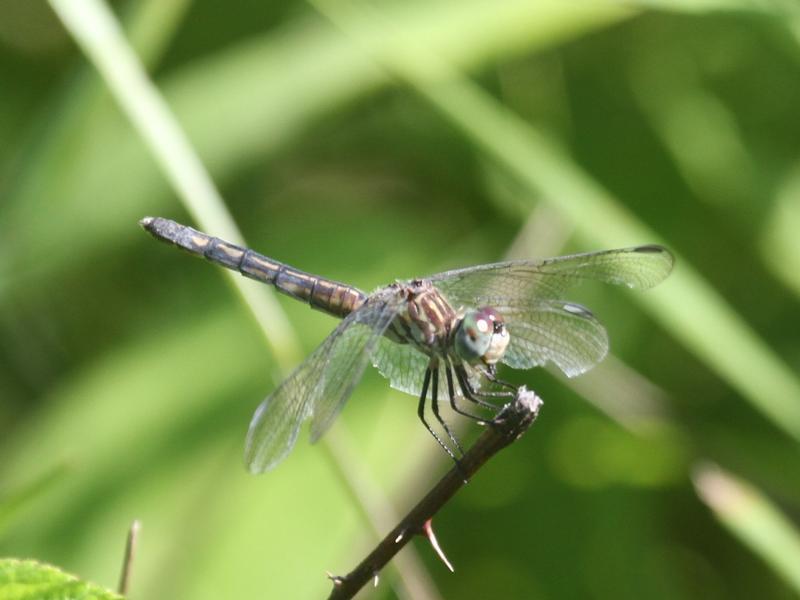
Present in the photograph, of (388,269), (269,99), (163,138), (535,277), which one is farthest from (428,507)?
(269,99)

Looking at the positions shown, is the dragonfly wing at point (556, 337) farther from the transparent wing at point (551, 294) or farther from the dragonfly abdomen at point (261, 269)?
the dragonfly abdomen at point (261, 269)

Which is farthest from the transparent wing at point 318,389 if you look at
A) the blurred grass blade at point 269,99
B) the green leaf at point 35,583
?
the blurred grass blade at point 269,99

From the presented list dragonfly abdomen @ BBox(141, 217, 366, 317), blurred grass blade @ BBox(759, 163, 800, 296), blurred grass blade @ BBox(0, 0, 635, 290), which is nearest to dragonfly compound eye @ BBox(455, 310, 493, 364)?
dragonfly abdomen @ BBox(141, 217, 366, 317)

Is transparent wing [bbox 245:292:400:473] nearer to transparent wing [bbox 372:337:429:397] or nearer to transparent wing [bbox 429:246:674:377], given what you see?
transparent wing [bbox 372:337:429:397]

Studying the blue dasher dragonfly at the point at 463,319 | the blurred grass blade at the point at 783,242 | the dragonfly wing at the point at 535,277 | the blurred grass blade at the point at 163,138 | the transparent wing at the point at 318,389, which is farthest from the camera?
the blurred grass blade at the point at 783,242

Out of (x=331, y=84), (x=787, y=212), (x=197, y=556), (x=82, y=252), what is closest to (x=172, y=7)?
(x=331, y=84)

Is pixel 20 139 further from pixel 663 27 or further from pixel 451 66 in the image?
pixel 663 27

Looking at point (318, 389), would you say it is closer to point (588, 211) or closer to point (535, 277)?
point (535, 277)
